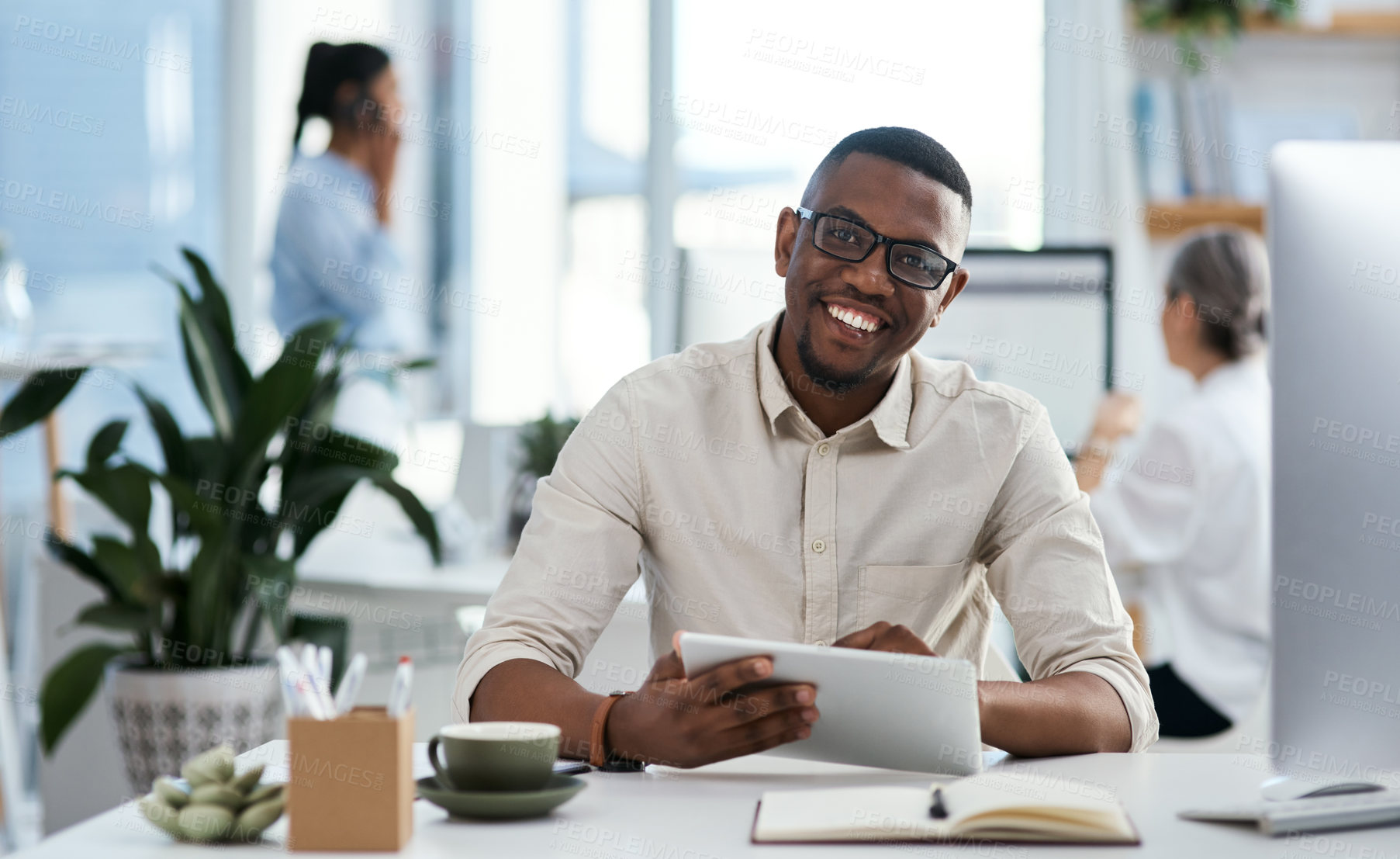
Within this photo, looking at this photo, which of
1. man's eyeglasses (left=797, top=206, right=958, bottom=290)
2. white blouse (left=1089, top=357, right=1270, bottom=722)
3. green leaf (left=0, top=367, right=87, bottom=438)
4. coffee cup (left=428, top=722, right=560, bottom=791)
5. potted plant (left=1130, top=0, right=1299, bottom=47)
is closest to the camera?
coffee cup (left=428, top=722, right=560, bottom=791)

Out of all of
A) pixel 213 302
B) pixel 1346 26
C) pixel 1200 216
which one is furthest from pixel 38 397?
pixel 1346 26

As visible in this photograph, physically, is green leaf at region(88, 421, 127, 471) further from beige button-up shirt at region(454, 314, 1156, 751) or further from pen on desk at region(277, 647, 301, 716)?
pen on desk at region(277, 647, 301, 716)

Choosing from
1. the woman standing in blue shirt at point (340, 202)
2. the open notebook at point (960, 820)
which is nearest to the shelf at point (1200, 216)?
the woman standing in blue shirt at point (340, 202)

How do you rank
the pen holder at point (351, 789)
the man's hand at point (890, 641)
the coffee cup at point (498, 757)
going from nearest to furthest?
the pen holder at point (351, 789)
the coffee cup at point (498, 757)
the man's hand at point (890, 641)

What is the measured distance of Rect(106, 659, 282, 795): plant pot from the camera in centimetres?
231

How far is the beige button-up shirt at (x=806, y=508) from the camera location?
142cm

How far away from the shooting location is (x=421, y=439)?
398cm

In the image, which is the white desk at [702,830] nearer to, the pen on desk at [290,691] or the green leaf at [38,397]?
the pen on desk at [290,691]

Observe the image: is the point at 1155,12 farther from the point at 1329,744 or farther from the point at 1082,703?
the point at 1329,744

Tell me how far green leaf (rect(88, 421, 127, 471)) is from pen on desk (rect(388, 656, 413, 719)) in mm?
1780

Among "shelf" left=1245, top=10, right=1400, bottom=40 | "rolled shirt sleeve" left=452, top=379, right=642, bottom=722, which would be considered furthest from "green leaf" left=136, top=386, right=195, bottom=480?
"shelf" left=1245, top=10, right=1400, bottom=40

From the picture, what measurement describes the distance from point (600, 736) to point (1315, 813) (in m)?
0.57

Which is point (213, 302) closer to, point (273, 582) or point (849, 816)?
point (273, 582)

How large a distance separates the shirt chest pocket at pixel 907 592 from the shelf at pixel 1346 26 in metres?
2.69
